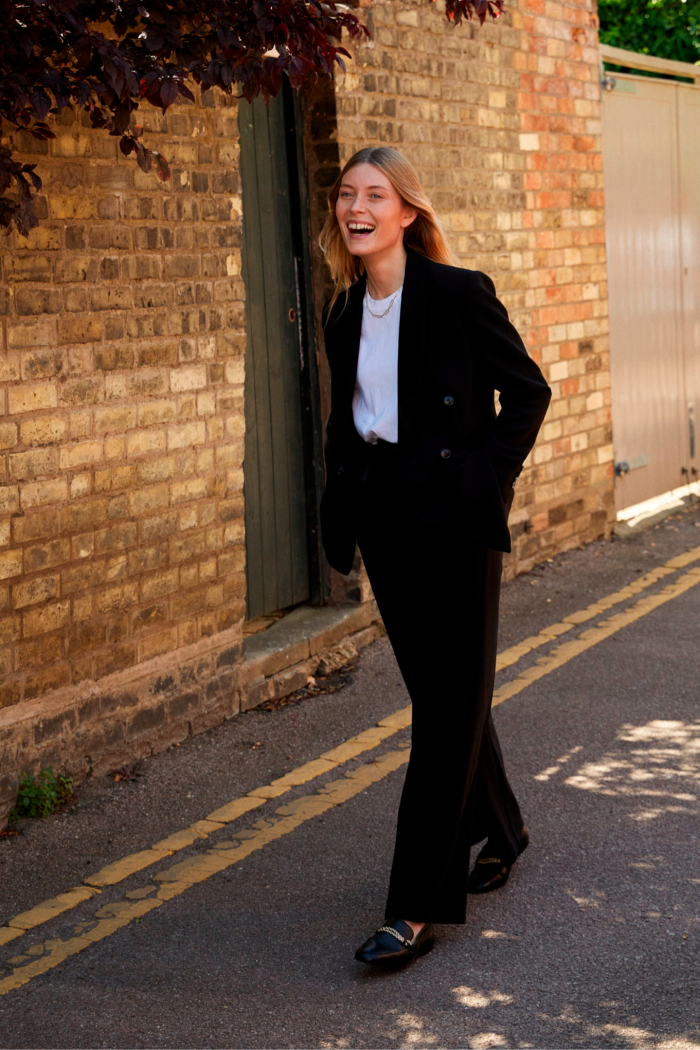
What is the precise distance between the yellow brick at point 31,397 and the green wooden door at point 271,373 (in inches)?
64.7

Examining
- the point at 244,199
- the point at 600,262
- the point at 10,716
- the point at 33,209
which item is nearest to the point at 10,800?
the point at 10,716

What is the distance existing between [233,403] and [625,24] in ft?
32.2

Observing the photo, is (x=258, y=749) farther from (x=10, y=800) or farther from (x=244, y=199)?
(x=244, y=199)

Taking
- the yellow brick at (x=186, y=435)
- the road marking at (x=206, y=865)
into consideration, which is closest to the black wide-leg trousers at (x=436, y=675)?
the road marking at (x=206, y=865)

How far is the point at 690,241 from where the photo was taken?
10.6m

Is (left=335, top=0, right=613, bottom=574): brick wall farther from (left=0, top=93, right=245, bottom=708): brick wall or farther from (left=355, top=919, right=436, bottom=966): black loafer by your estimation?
(left=355, top=919, right=436, bottom=966): black loafer

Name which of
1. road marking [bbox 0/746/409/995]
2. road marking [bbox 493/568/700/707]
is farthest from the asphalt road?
road marking [bbox 493/568/700/707]

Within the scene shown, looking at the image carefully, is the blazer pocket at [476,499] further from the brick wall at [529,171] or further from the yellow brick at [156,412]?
the brick wall at [529,171]

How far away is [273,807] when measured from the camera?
501cm

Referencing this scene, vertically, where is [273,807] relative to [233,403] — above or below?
below

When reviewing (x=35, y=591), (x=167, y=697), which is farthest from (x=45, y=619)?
(x=167, y=697)

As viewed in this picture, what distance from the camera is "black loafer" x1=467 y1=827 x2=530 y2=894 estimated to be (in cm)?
417

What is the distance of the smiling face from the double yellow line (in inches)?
82.5

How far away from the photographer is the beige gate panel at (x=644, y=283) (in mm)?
9656
